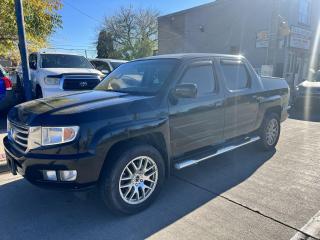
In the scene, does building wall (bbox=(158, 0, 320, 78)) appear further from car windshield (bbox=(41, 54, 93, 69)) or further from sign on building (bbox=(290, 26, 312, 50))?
car windshield (bbox=(41, 54, 93, 69))

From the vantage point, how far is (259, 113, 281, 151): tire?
5590mm

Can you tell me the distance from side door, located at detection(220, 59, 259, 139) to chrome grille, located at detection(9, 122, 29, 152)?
9.15 ft

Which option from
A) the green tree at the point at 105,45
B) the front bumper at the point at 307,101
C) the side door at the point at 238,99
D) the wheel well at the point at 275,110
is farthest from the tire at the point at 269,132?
the green tree at the point at 105,45

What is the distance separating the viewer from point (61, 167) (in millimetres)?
2936

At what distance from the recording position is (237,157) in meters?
5.49

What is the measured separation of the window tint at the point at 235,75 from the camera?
4.67m

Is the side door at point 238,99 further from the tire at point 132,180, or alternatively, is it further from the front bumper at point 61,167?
the front bumper at point 61,167

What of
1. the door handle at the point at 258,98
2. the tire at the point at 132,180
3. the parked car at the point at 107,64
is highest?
the parked car at the point at 107,64

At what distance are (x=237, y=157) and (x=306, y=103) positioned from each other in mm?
6923

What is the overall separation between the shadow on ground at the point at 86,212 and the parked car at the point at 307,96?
7.56 m

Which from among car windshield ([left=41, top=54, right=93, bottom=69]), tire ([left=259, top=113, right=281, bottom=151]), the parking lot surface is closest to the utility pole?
car windshield ([left=41, top=54, right=93, bottom=69])

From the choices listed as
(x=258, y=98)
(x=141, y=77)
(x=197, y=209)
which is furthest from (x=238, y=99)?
(x=197, y=209)

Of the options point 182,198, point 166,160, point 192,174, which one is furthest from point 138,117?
point 192,174

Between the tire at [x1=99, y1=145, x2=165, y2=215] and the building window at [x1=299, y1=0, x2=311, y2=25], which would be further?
the building window at [x1=299, y1=0, x2=311, y2=25]
